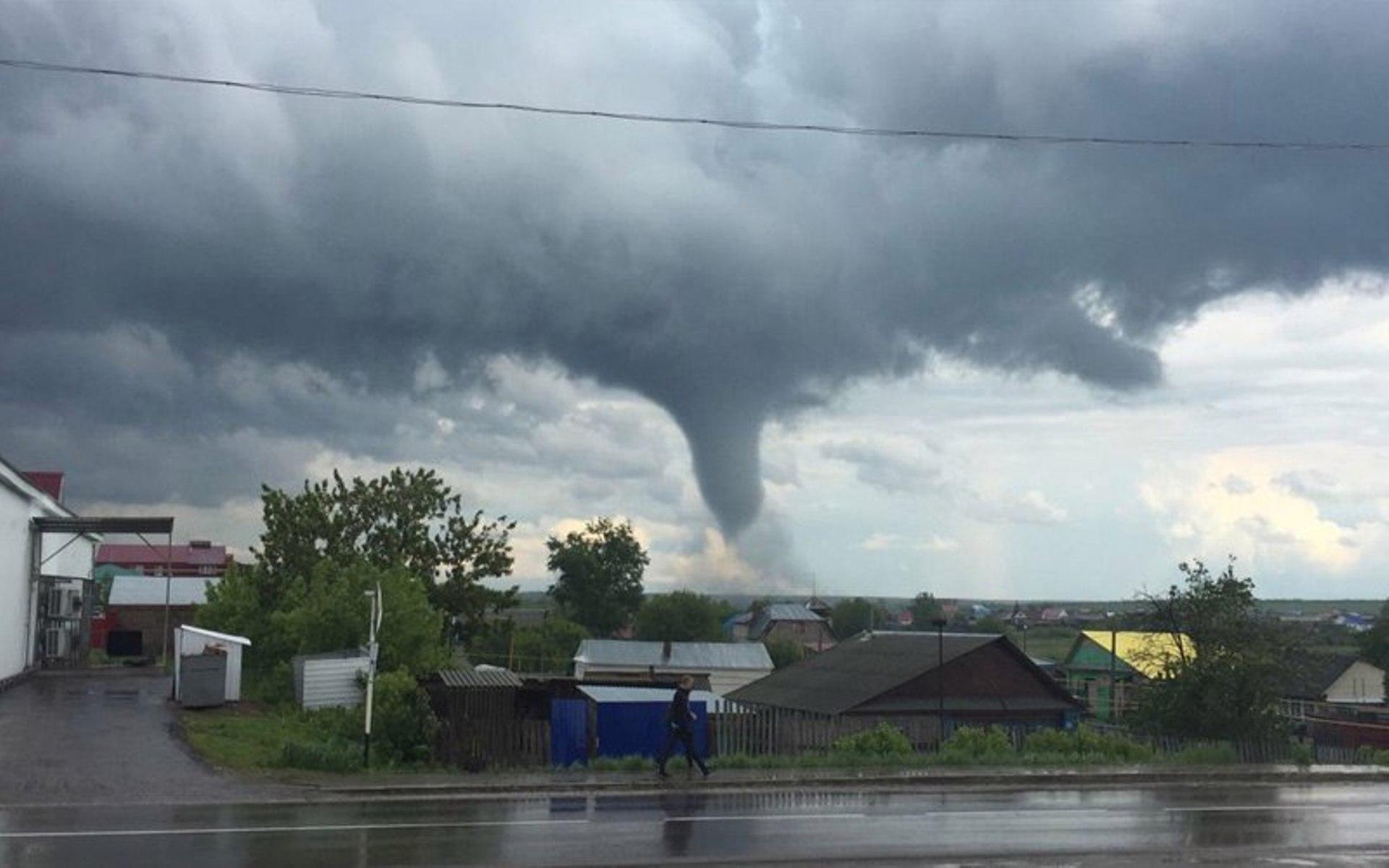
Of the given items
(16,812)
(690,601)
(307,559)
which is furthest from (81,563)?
(690,601)

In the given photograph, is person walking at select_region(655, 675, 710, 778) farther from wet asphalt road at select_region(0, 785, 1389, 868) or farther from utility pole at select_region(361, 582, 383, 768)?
utility pole at select_region(361, 582, 383, 768)

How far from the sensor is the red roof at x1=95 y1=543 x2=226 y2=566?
111312mm

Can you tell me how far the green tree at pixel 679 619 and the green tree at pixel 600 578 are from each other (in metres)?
4.35

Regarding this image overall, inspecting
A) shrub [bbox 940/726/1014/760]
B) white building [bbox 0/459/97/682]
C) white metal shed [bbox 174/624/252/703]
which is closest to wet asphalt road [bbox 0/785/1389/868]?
shrub [bbox 940/726/1014/760]

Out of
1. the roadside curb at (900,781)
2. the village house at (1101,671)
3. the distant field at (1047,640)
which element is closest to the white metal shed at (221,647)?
the roadside curb at (900,781)

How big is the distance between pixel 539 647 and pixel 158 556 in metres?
40.0

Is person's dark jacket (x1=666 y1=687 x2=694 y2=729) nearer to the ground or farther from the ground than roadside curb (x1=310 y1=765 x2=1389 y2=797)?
farther from the ground

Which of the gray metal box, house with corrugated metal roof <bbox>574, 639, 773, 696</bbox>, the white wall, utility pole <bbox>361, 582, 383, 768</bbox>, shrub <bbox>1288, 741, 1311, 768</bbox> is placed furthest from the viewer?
the white wall

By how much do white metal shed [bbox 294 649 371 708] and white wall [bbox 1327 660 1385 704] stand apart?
62.8 meters

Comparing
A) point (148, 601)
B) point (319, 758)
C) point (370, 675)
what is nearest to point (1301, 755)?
point (370, 675)

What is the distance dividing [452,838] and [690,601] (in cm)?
10015

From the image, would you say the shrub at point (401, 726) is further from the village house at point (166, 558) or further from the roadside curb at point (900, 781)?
the village house at point (166, 558)

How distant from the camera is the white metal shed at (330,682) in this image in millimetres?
31391

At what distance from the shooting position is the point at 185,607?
81.2m
